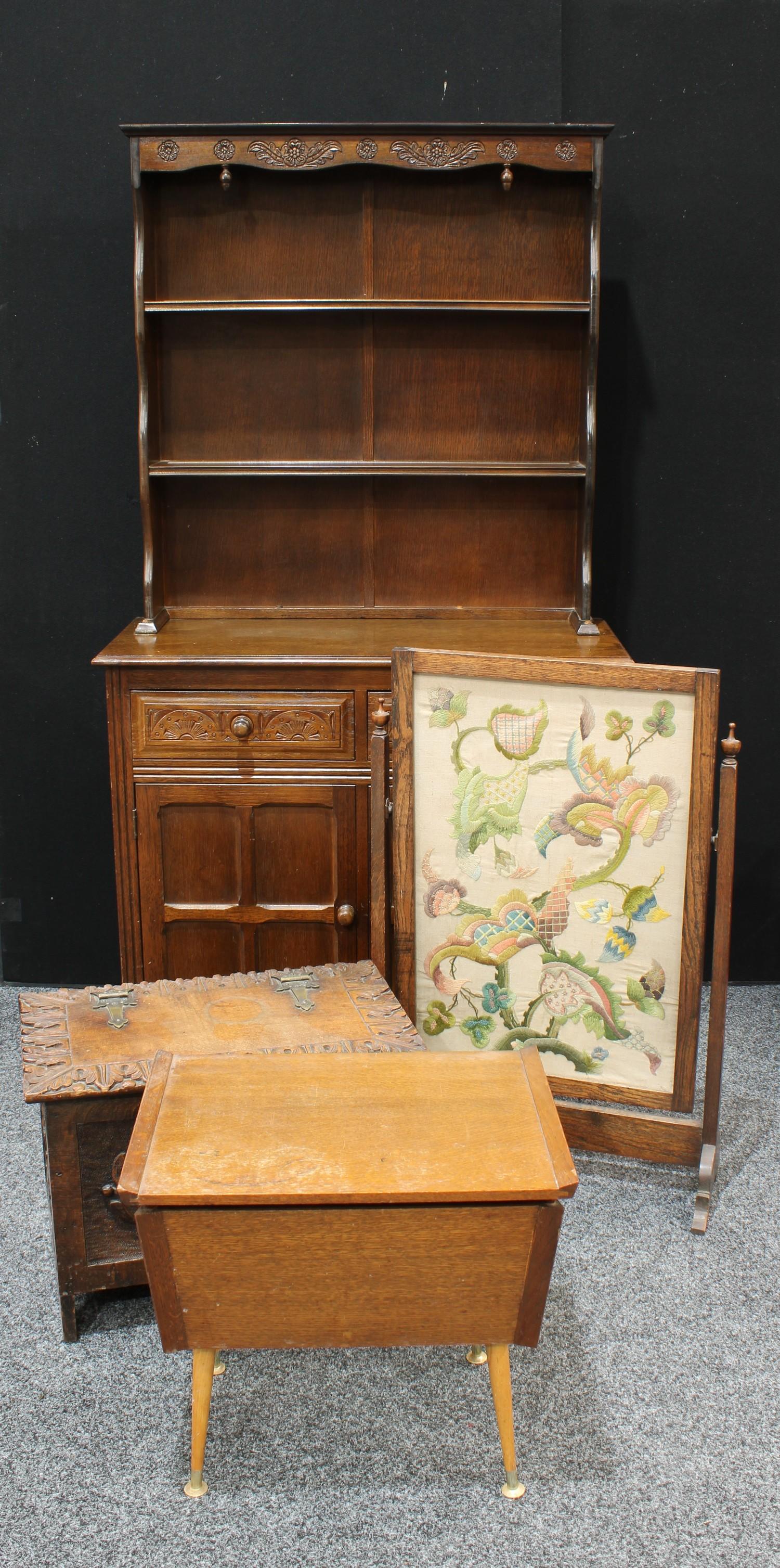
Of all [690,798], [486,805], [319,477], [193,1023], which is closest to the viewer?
[193,1023]

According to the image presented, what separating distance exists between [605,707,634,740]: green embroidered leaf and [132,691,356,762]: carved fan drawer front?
→ 0.66 metres

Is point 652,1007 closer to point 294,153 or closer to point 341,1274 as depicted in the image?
point 341,1274

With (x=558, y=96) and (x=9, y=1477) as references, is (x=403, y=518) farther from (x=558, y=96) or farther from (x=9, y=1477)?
(x=9, y=1477)

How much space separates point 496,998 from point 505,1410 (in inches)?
36.2

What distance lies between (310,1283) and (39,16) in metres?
3.05

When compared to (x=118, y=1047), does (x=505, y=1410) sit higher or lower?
lower

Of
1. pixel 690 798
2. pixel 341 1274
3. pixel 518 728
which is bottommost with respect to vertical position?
pixel 341 1274

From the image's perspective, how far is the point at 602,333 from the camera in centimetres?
346

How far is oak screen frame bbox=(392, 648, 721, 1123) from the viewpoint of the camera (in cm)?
255

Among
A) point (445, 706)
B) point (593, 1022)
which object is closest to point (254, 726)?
point (445, 706)

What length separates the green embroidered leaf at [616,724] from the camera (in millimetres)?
2596

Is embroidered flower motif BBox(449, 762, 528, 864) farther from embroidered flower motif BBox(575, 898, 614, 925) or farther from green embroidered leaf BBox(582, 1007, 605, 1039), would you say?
green embroidered leaf BBox(582, 1007, 605, 1039)

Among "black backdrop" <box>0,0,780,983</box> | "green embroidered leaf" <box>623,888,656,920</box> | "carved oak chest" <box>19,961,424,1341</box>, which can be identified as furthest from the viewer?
"black backdrop" <box>0,0,780,983</box>

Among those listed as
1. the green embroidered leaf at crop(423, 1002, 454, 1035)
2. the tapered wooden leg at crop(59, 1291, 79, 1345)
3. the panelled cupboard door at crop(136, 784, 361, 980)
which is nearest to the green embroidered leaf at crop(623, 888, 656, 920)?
the green embroidered leaf at crop(423, 1002, 454, 1035)
